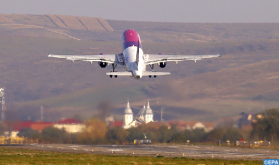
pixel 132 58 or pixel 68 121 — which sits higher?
pixel 132 58

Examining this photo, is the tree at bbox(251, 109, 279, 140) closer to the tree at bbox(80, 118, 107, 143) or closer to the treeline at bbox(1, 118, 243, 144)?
the treeline at bbox(1, 118, 243, 144)

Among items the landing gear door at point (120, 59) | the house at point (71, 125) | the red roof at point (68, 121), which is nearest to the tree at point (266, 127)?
the house at point (71, 125)

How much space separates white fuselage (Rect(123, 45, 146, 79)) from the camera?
4076 inches

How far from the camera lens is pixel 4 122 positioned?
156250 mm

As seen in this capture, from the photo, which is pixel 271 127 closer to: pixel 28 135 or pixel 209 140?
pixel 209 140

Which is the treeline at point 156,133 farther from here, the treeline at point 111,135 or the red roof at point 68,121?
the red roof at point 68,121

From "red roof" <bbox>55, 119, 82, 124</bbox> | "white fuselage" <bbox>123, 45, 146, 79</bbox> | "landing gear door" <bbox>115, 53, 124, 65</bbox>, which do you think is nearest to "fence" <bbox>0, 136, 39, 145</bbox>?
"red roof" <bbox>55, 119, 82, 124</bbox>

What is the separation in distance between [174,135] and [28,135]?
38.8 m

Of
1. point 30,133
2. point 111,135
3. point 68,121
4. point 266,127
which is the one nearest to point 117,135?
point 111,135

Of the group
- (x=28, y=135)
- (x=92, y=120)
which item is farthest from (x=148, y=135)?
(x=28, y=135)

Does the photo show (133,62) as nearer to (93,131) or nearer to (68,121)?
(93,131)

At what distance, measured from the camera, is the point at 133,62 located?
106 m

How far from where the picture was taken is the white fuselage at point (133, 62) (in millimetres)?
103519

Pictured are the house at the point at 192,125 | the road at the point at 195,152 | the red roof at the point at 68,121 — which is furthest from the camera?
the red roof at the point at 68,121
